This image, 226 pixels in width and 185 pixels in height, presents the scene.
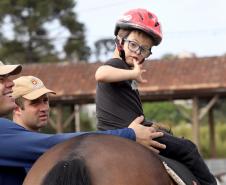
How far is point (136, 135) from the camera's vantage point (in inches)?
130

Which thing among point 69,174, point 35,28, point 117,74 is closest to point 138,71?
point 117,74

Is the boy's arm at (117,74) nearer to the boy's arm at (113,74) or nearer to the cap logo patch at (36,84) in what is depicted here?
the boy's arm at (113,74)

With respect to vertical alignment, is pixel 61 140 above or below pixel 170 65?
above

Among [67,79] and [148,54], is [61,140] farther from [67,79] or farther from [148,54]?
[67,79]

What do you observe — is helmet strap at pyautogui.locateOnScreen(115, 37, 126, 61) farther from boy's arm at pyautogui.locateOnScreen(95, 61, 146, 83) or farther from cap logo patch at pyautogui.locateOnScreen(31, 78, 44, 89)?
cap logo patch at pyautogui.locateOnScreen(31, 78, 44, 89)

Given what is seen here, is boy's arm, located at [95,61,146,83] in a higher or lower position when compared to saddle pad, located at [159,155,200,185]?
higher

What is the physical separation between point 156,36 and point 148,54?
123mm

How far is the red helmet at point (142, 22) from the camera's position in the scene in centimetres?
378

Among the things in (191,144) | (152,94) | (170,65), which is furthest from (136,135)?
(170,65)

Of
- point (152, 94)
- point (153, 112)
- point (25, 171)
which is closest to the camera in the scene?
point (25, 171)

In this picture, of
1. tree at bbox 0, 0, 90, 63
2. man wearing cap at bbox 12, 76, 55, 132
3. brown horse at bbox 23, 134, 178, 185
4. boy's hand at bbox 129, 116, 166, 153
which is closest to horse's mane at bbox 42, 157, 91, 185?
brown horse at bbox 23, 134, 178, 185

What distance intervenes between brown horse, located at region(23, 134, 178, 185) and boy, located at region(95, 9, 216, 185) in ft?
2.08

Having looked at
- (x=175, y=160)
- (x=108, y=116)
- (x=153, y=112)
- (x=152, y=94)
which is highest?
(x=108, y=116)

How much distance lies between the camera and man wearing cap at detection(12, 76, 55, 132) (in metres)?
4.73
